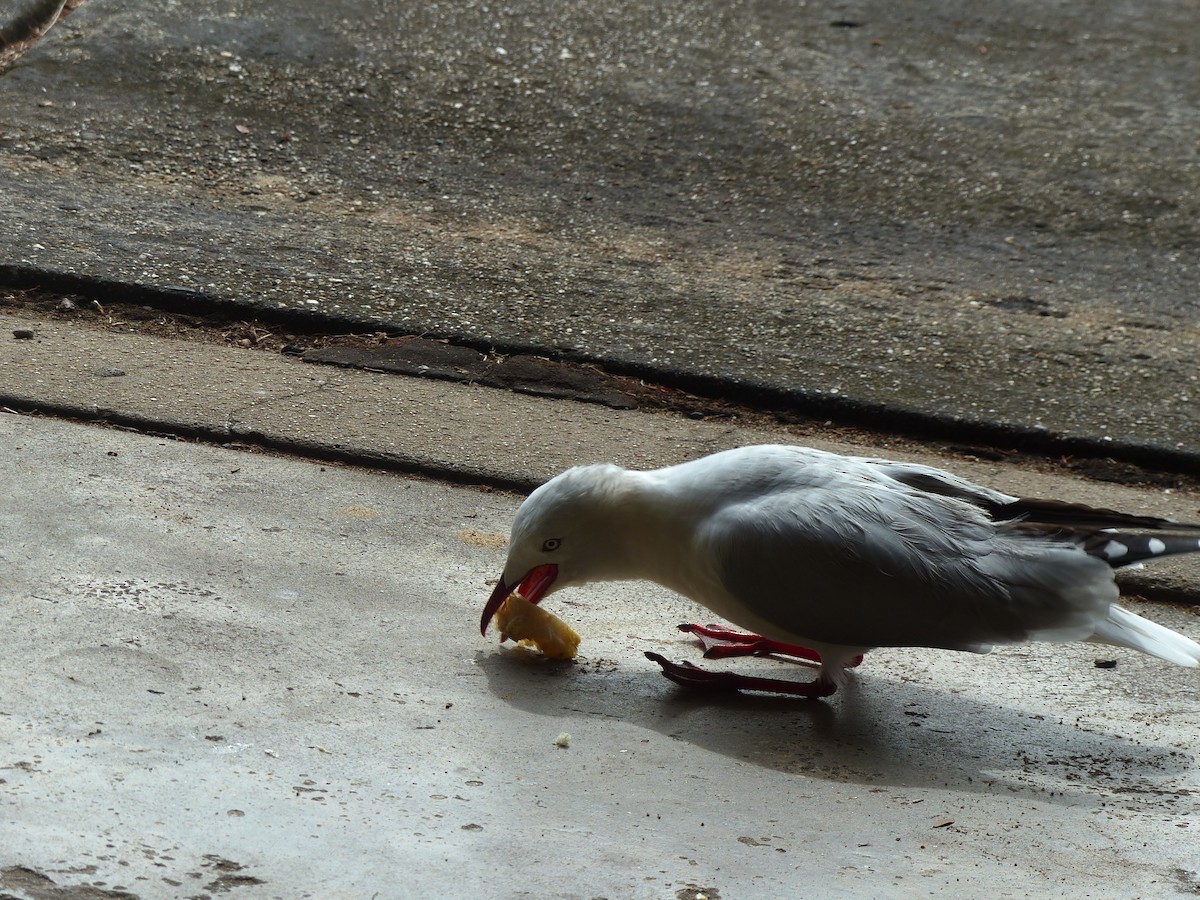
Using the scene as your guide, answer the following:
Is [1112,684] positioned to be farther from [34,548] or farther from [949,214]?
[949,214]

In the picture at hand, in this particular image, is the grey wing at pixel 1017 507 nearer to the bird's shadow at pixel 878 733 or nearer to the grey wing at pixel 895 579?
the grey wing at pixel 895 579

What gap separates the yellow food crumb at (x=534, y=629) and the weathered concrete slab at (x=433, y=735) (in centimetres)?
5

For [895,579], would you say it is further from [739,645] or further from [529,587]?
[529,587]

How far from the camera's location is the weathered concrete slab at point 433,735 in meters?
2.22

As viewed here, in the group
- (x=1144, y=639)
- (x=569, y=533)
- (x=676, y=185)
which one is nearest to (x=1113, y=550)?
(x=1144, y=639)

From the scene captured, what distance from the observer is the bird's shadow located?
281cm

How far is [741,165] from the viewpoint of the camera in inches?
250

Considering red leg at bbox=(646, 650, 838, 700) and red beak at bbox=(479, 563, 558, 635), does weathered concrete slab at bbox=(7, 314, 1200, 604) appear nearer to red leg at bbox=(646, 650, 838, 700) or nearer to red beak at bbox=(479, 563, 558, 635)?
red beak at bbox=(479, 563, 558, 635)

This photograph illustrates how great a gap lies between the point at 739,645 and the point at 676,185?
318 cm

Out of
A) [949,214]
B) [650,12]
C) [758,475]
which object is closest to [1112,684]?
[758,475]

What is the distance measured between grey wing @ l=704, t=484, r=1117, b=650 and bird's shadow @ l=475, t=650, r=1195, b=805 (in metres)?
0.20

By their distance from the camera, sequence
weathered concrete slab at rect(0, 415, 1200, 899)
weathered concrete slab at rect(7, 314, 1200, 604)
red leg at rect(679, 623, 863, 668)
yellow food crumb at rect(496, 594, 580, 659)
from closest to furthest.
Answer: weathered concrete slab at rect(0, 415, 1200, 899)
yellow food crumb at rect(496, 594, 580, 659)
red leg at rect(679, 623, 863, 668)
weathered concrete slab at rect(7, 314, 1200, 604)

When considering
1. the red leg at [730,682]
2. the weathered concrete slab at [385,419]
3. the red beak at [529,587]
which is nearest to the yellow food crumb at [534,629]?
the red beak at [529,587]

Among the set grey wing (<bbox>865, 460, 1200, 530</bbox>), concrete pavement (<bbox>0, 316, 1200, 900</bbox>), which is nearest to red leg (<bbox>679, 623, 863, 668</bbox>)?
concrete pavement (<bbox>0, 316, 1200, 900</bbox>)
